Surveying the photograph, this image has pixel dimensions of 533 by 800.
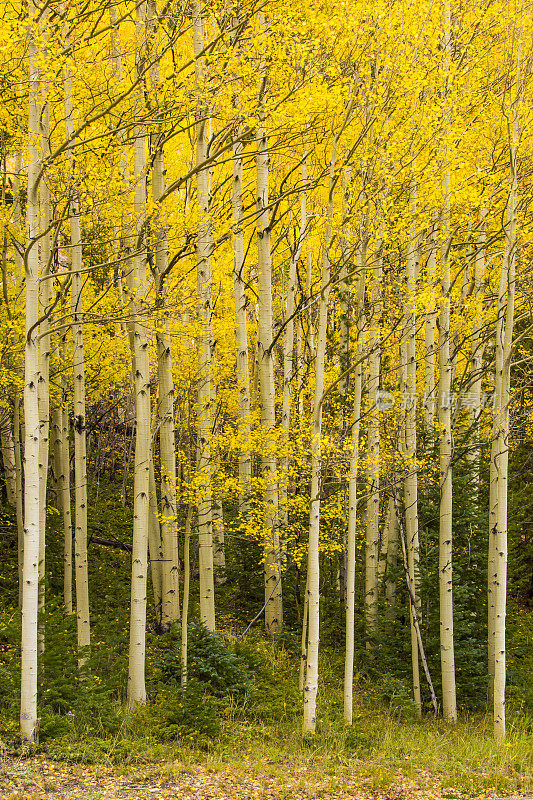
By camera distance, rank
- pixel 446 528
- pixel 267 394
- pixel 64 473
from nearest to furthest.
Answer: pixel 446 528
pixel 267 394
pixel 64 473

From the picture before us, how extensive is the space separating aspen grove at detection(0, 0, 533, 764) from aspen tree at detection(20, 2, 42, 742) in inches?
1.0

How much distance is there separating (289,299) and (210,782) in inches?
313

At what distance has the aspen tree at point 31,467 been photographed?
5480 millimetres

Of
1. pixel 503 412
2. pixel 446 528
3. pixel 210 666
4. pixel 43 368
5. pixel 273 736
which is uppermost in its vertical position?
pixel 43 368

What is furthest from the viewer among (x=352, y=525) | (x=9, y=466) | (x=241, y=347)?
(x=9, y=466)

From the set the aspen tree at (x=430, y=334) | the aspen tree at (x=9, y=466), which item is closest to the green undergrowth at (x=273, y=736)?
the aspen tree at (x=430, y=334)

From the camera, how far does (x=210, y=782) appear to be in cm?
548

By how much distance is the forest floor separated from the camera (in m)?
4.90

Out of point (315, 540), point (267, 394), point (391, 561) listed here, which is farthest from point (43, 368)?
point (391, 561)

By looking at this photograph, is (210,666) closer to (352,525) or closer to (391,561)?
(352,525)

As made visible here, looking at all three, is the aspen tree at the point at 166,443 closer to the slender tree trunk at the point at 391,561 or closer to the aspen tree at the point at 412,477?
the aspen tree at the point at 412,477

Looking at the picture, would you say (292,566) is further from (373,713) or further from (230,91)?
(230,91)

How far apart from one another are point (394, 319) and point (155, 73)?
4.22 m

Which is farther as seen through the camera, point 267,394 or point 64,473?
point 64,473
